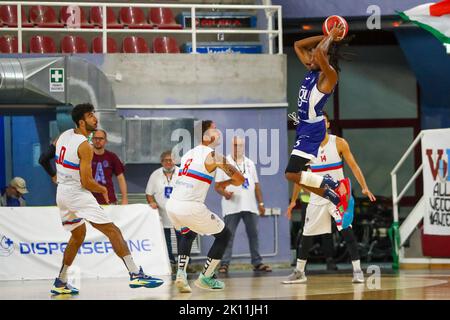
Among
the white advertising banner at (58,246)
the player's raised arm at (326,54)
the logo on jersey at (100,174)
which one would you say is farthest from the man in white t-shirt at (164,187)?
the player's raised arm at (326,54)

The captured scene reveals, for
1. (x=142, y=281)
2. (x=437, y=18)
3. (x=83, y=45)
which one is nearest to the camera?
(x=142, y=281)

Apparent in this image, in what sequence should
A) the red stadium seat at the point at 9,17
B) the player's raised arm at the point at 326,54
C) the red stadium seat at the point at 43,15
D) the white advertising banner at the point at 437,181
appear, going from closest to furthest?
the player's raised arm at the point at 326,54 < the white advertising banner at the point at 437,181 < the red stadium seat at the point at 9,17 < the red stadium seat at the point at 43,15

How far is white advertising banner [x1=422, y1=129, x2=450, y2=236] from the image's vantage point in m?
19.5

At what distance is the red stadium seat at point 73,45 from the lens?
2208cm

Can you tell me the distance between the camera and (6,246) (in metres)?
17.3

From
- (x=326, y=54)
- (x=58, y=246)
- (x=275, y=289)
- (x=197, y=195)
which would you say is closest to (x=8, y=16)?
(x=58, y=246)

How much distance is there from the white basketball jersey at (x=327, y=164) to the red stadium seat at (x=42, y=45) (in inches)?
338

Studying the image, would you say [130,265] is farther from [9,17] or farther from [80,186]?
[9,17]

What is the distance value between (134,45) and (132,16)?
106 cm

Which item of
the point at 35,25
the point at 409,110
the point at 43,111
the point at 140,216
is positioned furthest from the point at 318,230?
the point at 409,110

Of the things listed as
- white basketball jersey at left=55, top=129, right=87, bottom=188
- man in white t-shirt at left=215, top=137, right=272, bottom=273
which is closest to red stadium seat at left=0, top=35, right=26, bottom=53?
man in white t-shirt at left=215, top=137, right=272, bottom=273

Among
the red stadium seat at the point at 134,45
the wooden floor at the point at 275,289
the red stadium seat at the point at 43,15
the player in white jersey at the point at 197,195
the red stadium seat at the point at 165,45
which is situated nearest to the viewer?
the wooden floor at the point at 275,289

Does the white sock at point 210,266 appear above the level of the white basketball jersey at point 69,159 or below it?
below

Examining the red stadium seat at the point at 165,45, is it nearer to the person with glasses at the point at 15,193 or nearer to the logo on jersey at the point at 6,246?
the person with glasses at the point at 15,193
